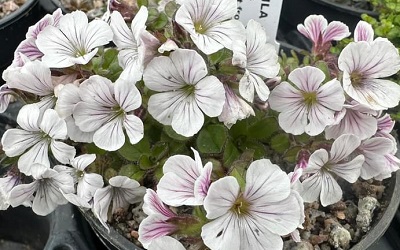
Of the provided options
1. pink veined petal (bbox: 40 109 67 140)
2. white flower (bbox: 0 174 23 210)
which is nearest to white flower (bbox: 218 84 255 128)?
pink veined petal (bbox: 40 109 67 140)

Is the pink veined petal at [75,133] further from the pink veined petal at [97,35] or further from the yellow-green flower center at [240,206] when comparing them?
the yellow-green flower center at [240,206]

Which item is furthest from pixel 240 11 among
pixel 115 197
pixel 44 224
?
pixel 44 224

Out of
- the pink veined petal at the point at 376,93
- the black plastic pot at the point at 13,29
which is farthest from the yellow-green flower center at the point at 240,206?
the black plastic pot at the point at 13,29

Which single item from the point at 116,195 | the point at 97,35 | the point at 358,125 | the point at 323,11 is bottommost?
the point at 323,11

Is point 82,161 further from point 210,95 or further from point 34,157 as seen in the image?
point 210,95

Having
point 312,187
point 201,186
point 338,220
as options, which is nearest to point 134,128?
point 201,186

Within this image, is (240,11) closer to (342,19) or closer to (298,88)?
(298,88)

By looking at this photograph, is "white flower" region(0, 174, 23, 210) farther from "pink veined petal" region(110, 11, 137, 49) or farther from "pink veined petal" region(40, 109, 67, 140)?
"pink veined petal" region(110, 11, 137, 49)
